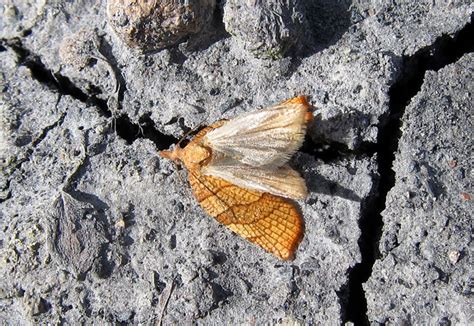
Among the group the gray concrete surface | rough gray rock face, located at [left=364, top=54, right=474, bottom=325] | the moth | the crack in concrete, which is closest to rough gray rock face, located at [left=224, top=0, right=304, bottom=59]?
the gray concrete surface

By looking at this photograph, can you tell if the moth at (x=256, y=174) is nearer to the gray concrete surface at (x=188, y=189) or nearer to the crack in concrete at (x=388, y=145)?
the gray concrete surface at (x=188, y=189)

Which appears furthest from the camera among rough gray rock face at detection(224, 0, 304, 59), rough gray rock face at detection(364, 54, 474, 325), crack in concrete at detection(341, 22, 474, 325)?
rough gray rock face at detection(224, 0, 304, 59)

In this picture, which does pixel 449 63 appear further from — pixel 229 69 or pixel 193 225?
Answer: pixel 193 225

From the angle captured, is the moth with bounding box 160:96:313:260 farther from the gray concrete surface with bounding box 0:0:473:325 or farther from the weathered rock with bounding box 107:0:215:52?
the weathered rock with bounding box 107:0:215:52

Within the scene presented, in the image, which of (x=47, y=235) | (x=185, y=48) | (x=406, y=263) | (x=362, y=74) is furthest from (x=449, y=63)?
(x=47, y=235)

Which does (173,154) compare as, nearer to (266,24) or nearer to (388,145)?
(266,24)

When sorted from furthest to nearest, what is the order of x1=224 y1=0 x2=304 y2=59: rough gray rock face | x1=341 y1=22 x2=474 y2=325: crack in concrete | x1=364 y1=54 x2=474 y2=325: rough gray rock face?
x1=224 y1=0 x2=304 y2=59: rough gray rock face → x1=341 y1=22 x2=474 y2=325: crack in concrete → x1=364 y1=54 x2=474 y2=325: rough gray rock face

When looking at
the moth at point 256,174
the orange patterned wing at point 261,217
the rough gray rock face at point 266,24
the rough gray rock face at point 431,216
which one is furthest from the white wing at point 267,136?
the rough gray rock face at point 431,216
